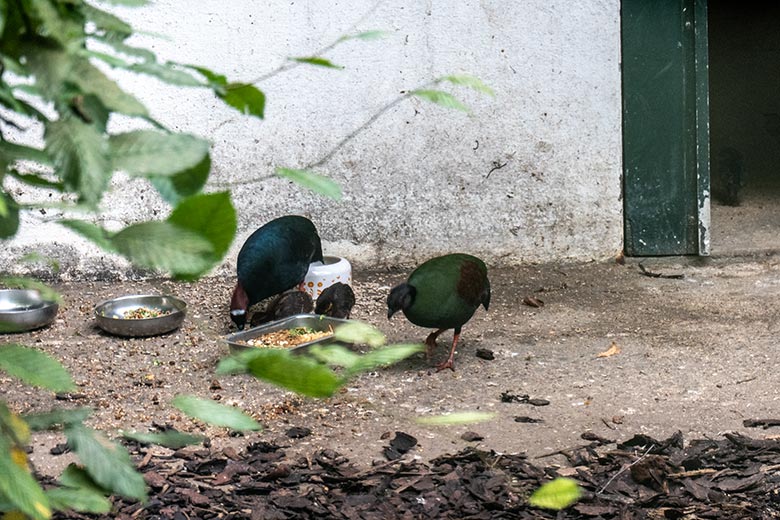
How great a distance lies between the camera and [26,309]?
5871 mm

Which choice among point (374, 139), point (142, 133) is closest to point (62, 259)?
point (374, 139)

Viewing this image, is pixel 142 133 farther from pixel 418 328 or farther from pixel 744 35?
pixel 744 35

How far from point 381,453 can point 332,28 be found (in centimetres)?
332

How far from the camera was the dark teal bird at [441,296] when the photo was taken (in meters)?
5.05

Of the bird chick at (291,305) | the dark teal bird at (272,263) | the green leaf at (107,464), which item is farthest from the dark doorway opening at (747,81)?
the green leaf at (107,464)

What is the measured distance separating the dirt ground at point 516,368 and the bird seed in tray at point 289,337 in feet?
0.72

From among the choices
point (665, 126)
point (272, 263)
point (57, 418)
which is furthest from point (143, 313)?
point (57, 418)

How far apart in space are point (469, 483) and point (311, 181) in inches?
109

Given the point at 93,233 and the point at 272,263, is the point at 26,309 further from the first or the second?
the point at 93,233

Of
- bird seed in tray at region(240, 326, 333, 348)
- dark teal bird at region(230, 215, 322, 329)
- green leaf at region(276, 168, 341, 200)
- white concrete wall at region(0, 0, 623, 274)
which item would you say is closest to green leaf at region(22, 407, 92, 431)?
green leaf at region(276, 168, 341, 200)

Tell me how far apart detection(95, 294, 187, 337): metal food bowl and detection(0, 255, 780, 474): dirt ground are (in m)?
0.07

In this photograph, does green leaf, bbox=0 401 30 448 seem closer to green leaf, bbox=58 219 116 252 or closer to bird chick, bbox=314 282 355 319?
green leaf, bbox=58 219 116 252

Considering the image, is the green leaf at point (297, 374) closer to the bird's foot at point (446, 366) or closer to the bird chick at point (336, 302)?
the bird's foot at point (446, 366)

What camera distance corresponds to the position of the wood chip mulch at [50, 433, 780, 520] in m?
3.37
